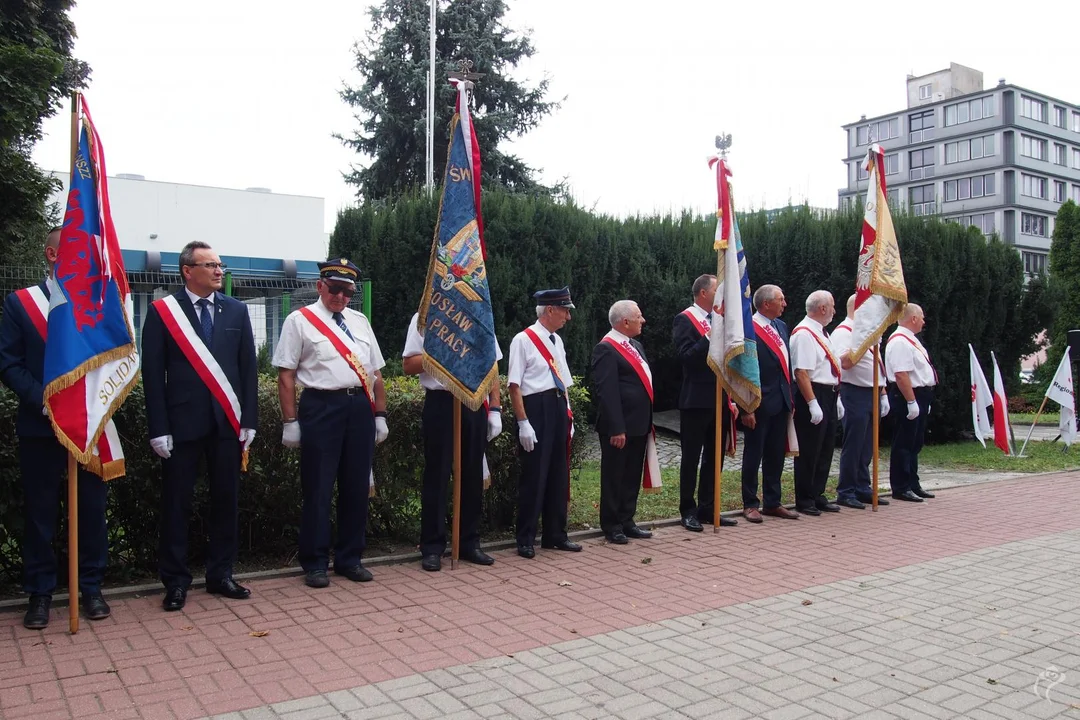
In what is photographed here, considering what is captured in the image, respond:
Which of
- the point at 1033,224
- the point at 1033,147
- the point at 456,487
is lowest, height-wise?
the point at 456,487

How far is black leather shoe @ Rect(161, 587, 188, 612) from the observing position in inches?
199

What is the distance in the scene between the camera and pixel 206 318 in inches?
208

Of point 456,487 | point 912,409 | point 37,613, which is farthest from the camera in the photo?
point 912,409

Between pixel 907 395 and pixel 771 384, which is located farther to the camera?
pixel 907 395

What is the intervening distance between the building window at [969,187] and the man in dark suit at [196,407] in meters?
77.8

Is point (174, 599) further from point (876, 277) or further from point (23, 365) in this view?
point (876, 277)

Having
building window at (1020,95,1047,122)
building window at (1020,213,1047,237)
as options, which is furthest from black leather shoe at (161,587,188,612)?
building window at (1020,95,1047,122)

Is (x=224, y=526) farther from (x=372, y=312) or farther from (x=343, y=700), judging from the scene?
(x=372, y=312)

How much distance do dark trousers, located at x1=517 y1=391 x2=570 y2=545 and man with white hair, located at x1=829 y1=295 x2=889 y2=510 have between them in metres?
3.53

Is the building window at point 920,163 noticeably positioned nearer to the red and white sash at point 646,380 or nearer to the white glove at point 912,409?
the white glove at point 912,409

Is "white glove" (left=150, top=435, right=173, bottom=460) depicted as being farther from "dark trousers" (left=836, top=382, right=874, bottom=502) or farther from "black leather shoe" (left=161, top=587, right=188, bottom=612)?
"dark trousers" (left=836, top=382, right=874, bottom=502)

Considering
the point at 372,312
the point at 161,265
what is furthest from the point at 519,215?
the point at 161,265

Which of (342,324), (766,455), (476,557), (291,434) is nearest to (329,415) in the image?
(291,434)

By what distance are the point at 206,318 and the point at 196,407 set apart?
21.3 inches
